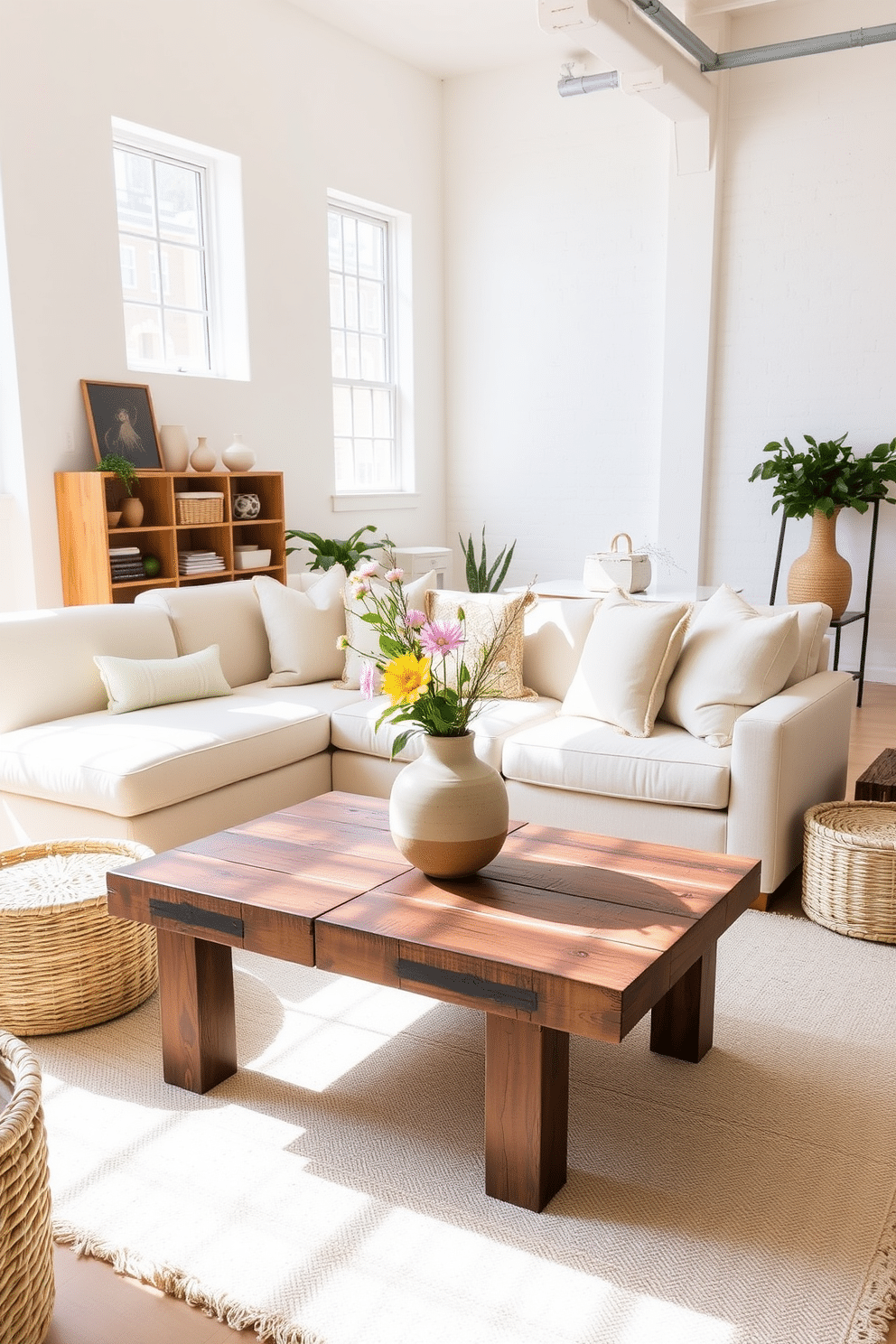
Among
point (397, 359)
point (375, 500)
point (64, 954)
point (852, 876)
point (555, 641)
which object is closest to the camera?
point (64, 954)

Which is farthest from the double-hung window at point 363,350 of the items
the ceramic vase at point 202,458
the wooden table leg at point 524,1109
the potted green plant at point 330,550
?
the wooden table leg at point 524,1109

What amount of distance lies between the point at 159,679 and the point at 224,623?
52 cm

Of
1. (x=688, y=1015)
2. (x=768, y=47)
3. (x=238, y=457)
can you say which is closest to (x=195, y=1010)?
(x=688, y=1015)

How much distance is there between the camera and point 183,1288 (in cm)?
176

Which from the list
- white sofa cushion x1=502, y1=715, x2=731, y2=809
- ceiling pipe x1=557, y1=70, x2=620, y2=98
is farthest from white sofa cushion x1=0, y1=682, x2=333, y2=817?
A: ceiling pipe x1=557, y1=70, x2=620, y2=98

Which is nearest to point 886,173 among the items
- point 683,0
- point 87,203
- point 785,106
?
point 785,106

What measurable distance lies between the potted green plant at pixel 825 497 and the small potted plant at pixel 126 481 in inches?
130

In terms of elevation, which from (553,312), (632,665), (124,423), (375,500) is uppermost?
(553,312)

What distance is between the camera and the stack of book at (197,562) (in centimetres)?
542

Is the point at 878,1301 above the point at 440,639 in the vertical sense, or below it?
below

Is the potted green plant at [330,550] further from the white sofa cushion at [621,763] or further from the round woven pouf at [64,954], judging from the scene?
the round woven pouf at [64,954]

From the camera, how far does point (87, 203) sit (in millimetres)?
5004

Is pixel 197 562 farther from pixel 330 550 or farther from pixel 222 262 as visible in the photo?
pixel 222 262

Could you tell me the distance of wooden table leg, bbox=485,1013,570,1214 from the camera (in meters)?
1.90
